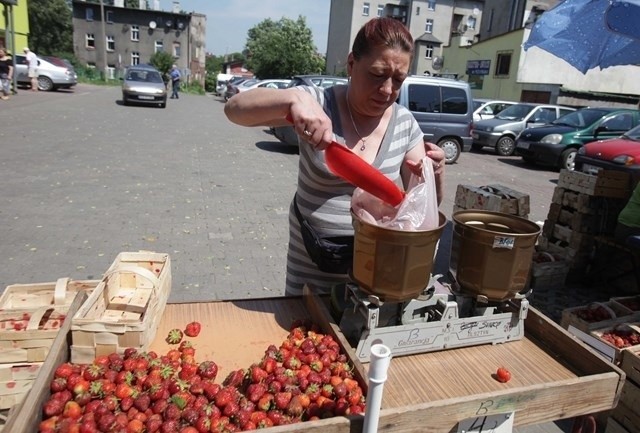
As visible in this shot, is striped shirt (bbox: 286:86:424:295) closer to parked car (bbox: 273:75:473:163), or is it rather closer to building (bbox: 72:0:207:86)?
parked car (bbox: 273:75:473:163)

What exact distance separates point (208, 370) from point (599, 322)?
3.42 meters

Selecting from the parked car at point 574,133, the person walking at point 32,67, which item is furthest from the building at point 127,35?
the parked car at point 574,133

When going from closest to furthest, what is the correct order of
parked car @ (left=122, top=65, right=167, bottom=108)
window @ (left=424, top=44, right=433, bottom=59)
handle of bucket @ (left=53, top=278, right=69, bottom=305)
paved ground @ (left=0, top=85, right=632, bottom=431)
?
1. handle of bucket @ (left=53, top=278, right=69, bottom=305)
2. paved ground @ (left=0, top=85, right=632, bottom=431)
3. parked car @ (left=122, top=65, right=167, bottom=108)
4. window @ (left=424, top=44, right=433, bottom=59)

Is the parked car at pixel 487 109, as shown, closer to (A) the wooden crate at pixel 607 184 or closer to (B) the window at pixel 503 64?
(B) the window at pixel 503 64

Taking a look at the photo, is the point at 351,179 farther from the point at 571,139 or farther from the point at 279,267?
the point at 571,139

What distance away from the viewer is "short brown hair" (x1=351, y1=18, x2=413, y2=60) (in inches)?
68.3

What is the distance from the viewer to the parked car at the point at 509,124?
15.5m

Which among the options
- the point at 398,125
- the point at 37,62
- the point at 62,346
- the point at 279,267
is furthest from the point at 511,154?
the point at 37,62

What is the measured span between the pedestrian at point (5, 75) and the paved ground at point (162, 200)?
16.3 feet

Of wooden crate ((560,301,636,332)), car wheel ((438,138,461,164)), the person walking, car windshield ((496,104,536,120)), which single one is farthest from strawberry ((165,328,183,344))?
the person walking

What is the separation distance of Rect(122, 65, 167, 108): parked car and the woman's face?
20.9m

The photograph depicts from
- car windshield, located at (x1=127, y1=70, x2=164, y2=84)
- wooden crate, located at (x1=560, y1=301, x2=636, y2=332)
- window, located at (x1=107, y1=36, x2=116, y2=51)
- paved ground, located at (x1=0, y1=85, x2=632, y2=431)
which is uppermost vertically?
window, located at (x1=107, y1=36, x2=116, y2=51)

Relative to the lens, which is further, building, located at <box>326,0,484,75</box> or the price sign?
building, located at <box>326,0,484,75</box>

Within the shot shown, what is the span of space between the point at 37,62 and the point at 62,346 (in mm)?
26129
